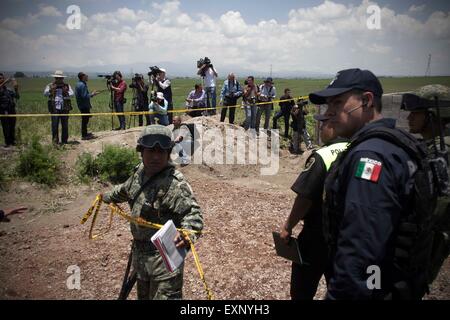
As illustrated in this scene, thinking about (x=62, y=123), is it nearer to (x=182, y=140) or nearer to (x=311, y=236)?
(x=182, y=140)

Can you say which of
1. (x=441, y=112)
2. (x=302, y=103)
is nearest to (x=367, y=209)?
(x=441, y=112)

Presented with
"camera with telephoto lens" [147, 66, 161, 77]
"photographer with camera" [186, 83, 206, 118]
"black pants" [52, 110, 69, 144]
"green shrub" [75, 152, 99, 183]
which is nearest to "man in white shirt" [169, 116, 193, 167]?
"green shrub" [75, 152, 99, 183]

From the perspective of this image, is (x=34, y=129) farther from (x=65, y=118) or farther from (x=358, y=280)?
(x=358, y=280)

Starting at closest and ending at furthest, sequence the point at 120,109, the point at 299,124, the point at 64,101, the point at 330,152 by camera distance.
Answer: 1. the point at 330,152
2. the point at 64,101
3. the point at 120,109
4. the point at 299,124

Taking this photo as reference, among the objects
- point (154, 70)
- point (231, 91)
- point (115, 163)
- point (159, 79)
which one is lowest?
point (115, 163)

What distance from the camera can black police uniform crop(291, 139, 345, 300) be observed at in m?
2.49

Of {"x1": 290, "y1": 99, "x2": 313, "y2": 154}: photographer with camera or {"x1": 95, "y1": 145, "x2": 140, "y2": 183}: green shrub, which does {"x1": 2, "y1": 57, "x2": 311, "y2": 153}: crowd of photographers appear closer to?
{"x1": 290, "y1": 99, "x2": 313, "y2": 154}: photographer with camera

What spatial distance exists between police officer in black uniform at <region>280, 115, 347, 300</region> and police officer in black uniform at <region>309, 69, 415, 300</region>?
1.75 ft

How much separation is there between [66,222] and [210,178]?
3.97 m

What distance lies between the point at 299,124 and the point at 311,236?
32.3 feet

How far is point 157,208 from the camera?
112 inches

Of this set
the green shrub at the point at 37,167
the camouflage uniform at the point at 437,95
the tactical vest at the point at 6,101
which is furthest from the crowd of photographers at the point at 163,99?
the camouflage uniform at the point at 437,95

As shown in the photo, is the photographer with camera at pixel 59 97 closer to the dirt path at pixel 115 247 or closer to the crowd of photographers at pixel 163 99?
the crowd of photographers at pixel 163 99

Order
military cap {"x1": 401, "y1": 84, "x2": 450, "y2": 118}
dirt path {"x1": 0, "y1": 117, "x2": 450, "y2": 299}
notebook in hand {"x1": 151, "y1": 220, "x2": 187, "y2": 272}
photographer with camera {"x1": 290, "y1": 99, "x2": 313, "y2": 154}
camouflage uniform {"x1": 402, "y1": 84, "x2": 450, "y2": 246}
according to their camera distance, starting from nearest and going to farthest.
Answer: notebook in hand {"x1": 151, "y1": 220, "x2": 187, "y2": 272} < camouflage uniform {"x1": 402, "y1": 84, "x2": 450, "y2": 246} < military cap {"x1": 401, "y1": 84, "x2": 450, "y2": 118} < dirt path {"x1": 0, "y1": 117, "x2": 450, "y2": 299} < photographer with camera {"x1": 290, "y1": 99, "x2": 313, "y2": 154}
